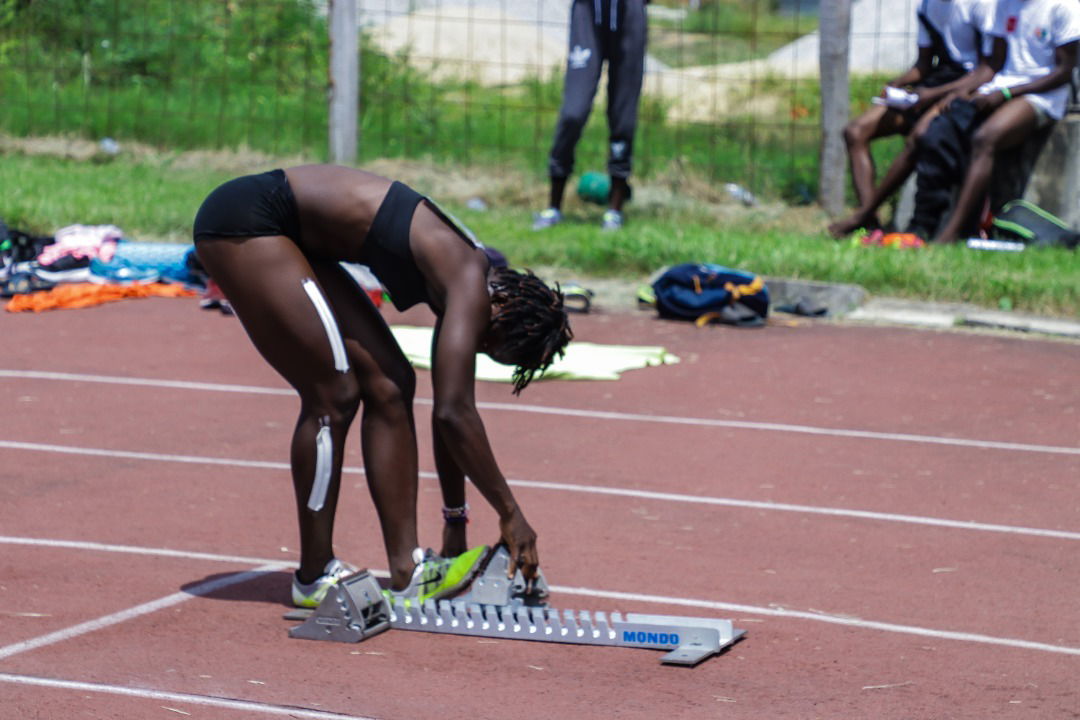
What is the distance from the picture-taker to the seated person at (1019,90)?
41.0 ft

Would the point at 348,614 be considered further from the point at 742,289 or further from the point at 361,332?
the point at 742,289

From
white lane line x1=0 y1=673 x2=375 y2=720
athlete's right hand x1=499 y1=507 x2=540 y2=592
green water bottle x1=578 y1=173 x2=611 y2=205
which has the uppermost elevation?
green water bottle x1=578 y1=173 x2=611 y2=205

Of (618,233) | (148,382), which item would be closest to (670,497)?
(148,382)

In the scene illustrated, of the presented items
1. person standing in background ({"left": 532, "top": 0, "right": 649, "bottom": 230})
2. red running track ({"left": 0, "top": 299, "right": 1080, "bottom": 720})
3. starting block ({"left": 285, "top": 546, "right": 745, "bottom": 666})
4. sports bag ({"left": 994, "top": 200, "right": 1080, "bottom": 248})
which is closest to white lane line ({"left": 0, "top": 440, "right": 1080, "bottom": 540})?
red running track ({"left": 0, "top": 299, "right": 1080, "bottom": 720})

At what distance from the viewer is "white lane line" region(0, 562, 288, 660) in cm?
484

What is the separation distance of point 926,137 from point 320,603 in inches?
350

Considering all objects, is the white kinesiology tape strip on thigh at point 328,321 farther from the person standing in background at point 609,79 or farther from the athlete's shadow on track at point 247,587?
the person standing in background at point 609,79

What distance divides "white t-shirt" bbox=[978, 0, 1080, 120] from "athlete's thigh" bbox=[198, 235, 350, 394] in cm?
879

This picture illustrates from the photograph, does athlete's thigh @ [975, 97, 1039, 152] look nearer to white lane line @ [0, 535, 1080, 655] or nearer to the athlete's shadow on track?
white lane line @ [0, 535, 1080, 655]

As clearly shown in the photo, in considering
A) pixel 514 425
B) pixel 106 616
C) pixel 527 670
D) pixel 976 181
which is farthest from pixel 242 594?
pixel 976 181

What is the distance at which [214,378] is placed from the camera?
9.44m

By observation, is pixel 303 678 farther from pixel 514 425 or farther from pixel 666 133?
pixel 666 133

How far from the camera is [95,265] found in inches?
484

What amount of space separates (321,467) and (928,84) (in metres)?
9.39
